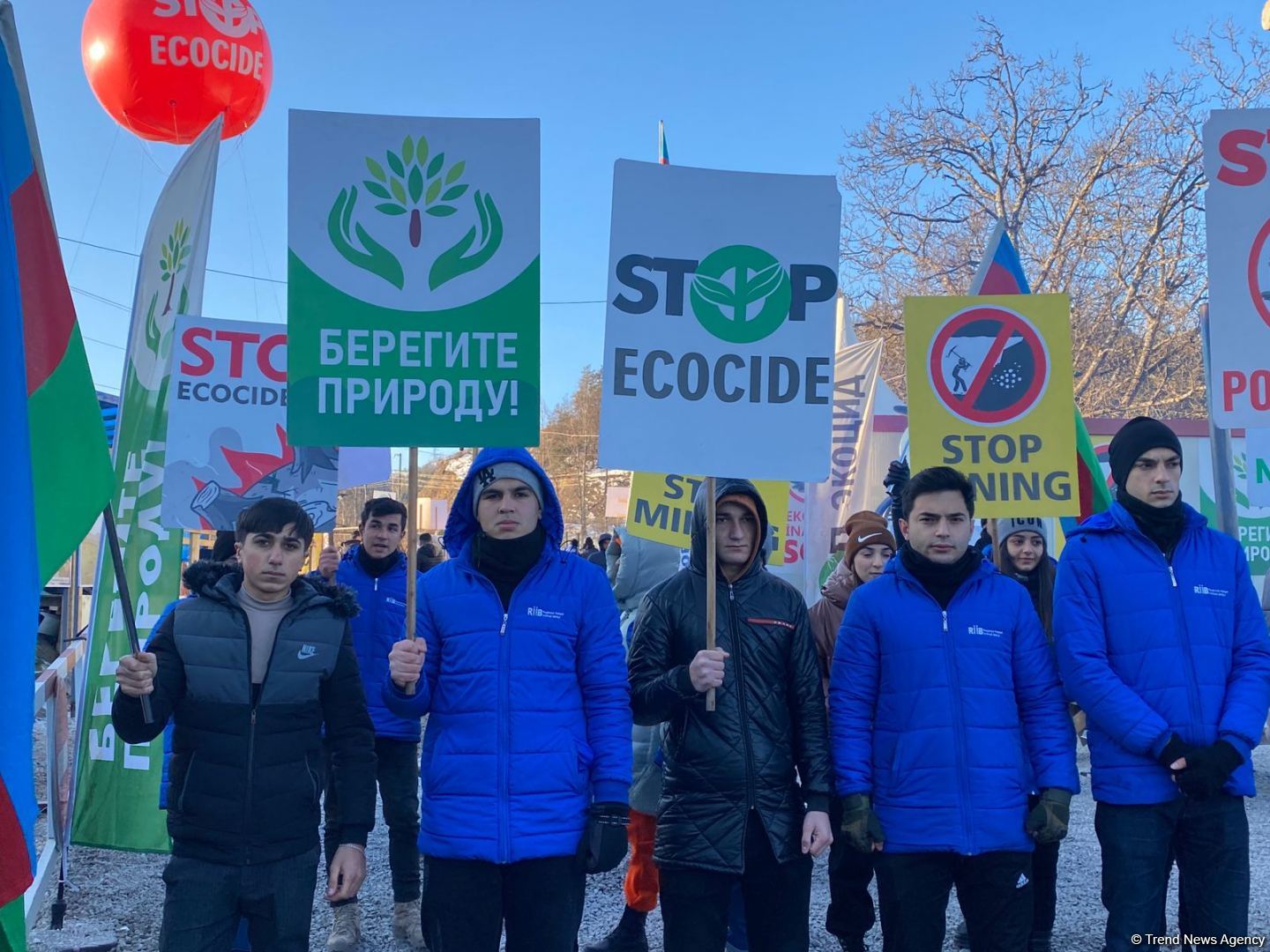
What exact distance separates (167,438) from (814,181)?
3.92 meters

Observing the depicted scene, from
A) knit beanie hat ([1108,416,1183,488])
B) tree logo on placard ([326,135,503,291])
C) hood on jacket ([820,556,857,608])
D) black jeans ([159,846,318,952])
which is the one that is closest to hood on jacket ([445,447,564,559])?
tree logo on placard ([326,135,503,291])

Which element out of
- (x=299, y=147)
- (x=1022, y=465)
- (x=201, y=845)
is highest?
(x=299, y=147)

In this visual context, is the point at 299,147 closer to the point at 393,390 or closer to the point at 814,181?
the point at 393,390

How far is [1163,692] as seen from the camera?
346 centimetres

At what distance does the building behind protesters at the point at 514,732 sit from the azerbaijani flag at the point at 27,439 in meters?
0.99

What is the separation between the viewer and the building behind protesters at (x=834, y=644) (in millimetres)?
4262

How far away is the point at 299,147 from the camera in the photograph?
3.37 metres

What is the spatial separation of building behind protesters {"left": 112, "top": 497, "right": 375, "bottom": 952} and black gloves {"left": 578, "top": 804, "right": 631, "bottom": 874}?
692mm

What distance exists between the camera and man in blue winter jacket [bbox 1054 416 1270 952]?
339 cm

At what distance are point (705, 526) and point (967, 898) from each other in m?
1.38

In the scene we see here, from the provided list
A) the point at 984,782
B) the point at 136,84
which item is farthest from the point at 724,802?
the point at 136,84

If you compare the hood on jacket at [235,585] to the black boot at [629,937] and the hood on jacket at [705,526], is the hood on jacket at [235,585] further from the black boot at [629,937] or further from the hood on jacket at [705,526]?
the black boot at [629,937]

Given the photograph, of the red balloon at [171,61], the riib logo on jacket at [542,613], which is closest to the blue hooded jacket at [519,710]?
the riib logo on jacket at [542,613]

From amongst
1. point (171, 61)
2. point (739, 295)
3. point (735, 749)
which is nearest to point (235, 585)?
point (735, 749)
